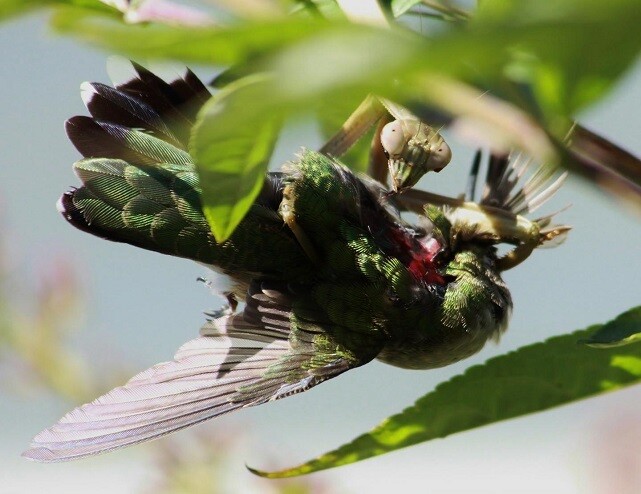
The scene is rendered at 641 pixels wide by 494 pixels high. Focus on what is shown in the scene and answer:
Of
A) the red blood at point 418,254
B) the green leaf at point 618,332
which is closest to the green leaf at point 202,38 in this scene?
the green leaf at point 618,332

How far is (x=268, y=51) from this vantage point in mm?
350

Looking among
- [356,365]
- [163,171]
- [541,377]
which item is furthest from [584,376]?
[163,171]

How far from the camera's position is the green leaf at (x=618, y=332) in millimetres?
838

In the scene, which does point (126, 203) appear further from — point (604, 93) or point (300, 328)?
point (604, 93)

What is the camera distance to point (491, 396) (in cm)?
109

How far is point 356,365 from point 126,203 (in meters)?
0.37

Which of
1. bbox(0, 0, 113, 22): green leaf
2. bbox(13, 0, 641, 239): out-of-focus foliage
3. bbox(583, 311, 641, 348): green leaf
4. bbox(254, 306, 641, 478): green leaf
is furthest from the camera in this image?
bbox(254, 306, 641, 478): green leaf

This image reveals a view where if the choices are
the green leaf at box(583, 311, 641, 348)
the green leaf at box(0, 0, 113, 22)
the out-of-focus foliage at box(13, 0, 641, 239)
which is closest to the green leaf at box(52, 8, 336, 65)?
the out-of-focus foliage at box(13, 0, 641, 239)

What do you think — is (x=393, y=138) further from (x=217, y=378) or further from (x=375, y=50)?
(x=375, y=50)

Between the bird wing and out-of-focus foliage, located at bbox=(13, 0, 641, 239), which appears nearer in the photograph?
out-of-focus foliage, located at bbox=(13, 0, 641, 239)

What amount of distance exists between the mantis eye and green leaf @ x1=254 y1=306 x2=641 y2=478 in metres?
0.28

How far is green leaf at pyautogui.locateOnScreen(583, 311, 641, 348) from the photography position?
84cm

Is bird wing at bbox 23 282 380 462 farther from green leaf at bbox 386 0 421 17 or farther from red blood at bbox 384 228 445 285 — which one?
green leaf at bbox 386 0 421 17

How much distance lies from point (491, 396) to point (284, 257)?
1.07 feet
